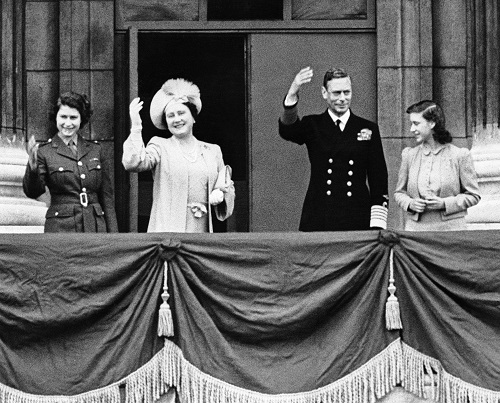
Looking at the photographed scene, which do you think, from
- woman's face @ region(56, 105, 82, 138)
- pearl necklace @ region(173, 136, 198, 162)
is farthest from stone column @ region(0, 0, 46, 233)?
pearl necklace @ region(173, 136, 198, 162)

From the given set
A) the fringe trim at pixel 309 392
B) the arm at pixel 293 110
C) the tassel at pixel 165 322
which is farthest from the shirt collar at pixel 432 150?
the tassel at pixel 165 322

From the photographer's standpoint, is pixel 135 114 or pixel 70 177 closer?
pixel 135 114

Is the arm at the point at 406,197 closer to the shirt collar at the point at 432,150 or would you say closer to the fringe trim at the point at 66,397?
the shirt collar at the point at 432,150

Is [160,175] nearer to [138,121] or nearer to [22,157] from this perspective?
[138,121]

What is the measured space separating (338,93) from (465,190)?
4.34ft

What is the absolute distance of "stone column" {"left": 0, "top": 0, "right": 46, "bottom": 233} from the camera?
17656 millimetres

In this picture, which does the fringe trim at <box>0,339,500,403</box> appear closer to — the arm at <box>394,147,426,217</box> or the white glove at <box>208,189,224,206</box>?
the white glove at <box>208,189,224,206</box>

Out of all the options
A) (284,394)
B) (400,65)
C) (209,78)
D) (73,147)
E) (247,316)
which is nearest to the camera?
Result: (284,394)

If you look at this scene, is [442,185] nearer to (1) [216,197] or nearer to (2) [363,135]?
(2) [363,135]

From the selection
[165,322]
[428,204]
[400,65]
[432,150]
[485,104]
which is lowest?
[165,322]

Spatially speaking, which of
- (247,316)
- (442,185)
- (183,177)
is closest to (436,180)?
(442,185)

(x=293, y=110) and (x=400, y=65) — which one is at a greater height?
(x=400, y=65)

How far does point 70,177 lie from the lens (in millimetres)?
16016

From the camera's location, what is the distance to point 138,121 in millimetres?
15570
